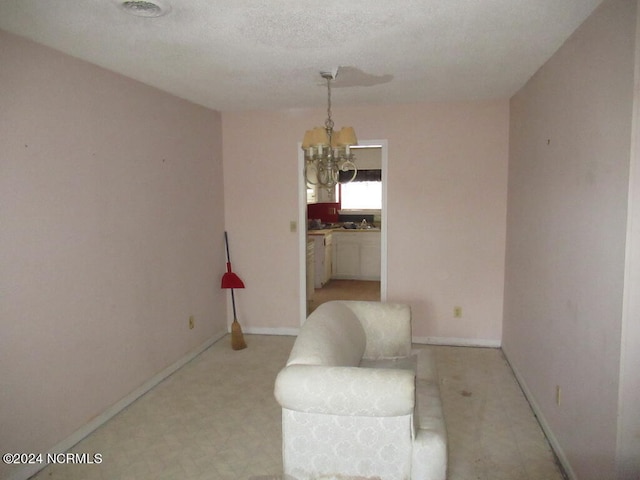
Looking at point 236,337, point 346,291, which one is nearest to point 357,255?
point 346,291

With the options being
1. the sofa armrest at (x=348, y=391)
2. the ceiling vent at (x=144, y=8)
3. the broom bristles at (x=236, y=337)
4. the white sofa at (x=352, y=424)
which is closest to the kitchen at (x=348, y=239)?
the broom bristles at (x=236, y=337)

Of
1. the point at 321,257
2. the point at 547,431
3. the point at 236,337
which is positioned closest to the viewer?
the point at 547,431

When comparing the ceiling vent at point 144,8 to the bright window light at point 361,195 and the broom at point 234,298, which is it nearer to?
the broom at point 234,298

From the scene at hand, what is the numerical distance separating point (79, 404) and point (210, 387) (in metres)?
0.96

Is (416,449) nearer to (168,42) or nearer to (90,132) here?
(168,42)

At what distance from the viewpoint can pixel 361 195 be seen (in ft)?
26.5

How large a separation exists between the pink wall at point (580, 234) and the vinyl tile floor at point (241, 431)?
0.23 meters

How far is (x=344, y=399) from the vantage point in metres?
1.77

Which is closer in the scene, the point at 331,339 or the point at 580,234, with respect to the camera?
the point at 580,234

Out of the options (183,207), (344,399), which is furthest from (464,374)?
(183,207)

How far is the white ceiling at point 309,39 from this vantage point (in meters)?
1.98

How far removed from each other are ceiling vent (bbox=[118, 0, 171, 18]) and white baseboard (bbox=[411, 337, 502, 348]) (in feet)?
11.3

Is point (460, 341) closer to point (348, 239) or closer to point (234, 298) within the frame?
point (234, 298)

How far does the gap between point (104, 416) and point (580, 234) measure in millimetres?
2894
